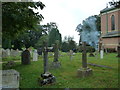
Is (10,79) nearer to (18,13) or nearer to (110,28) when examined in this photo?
(18,13)

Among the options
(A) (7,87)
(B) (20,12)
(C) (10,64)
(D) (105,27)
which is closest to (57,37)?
(D) (105,27)

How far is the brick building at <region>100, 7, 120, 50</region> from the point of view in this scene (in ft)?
100.0

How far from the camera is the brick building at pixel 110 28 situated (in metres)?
30.5

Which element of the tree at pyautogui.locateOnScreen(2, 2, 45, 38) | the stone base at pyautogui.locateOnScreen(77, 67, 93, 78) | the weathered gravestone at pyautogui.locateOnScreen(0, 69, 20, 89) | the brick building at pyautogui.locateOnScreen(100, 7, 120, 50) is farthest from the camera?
the brick building at pyautogui.locateOnScreen(100, 7, 120, 50)

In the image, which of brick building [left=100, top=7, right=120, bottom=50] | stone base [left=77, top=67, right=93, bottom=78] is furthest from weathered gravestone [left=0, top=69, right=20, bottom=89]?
brick building [left=100, top=7, right=120, bottom=50]

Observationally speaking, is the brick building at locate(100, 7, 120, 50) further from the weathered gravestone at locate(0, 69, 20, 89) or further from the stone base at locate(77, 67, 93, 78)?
the weathered gravestone at locate(0, 69, 20, 89)

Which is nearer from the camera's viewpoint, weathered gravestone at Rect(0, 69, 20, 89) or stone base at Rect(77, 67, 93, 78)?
weathered gravestone at Rect(0, 69, 20, 89)

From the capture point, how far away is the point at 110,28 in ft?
109

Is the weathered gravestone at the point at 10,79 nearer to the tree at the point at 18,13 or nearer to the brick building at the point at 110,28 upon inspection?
the tree at the point at 18,13

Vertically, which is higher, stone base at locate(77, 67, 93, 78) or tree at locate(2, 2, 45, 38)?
tree at locate(2, 2, 45, 38)

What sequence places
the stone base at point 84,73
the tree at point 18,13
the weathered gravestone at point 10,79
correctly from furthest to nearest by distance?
1. the tree at point 18,13
2. the stone base at point 84,73
3. the weathered gravestone at point 10,79

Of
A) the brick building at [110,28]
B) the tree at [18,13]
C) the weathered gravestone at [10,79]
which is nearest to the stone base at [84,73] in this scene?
the weathered gravestone at [10,79]

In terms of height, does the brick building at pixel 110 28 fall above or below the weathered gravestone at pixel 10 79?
above

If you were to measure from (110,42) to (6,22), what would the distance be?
25.9 meters
